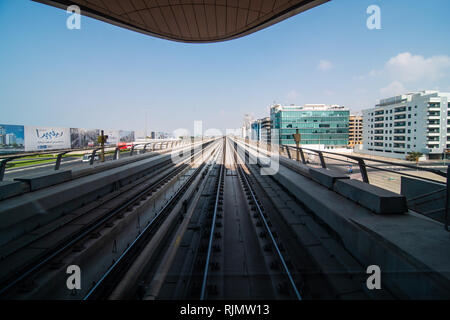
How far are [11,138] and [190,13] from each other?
1103 centimetres

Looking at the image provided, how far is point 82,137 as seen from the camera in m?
13.8

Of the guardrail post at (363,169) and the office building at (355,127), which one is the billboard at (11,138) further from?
the office building at (355,127)

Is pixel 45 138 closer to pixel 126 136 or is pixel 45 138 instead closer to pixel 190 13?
pixel 126 136

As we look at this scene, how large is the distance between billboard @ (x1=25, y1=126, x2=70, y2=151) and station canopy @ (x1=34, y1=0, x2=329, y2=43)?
8.33m

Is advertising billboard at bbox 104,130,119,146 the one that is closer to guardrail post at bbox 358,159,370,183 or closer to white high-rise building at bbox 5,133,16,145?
white high-rise building at bbox 5,133,16,145

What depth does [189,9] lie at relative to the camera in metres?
7.16

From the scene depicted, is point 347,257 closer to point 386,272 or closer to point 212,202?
point 386,272

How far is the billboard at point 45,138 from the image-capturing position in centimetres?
1099

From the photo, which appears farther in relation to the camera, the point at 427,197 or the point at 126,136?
the point at 126,136

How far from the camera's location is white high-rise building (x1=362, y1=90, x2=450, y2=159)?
40.4 metres

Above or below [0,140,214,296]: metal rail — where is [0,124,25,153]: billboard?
above

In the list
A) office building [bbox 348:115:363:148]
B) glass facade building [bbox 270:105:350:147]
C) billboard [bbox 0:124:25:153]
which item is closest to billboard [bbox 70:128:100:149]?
billboard [bbox 0:124:25:153]

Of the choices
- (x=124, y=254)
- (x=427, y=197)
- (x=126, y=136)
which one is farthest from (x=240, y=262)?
(x=126, y=136)
